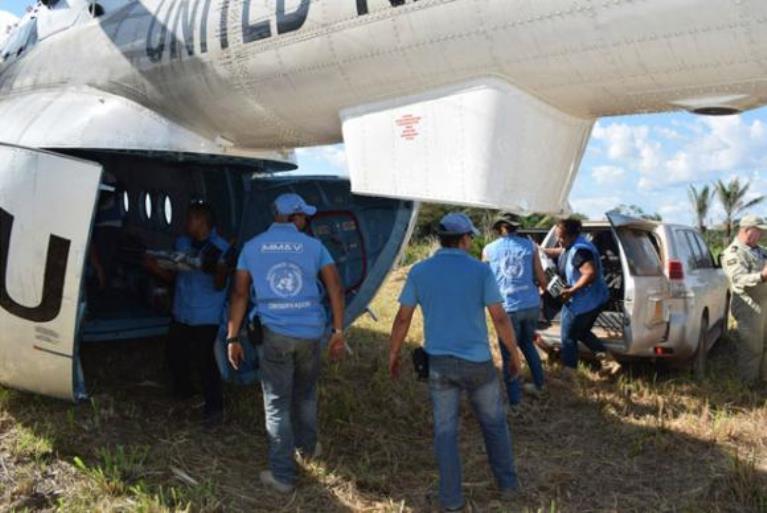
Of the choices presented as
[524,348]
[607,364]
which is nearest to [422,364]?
[524,348]

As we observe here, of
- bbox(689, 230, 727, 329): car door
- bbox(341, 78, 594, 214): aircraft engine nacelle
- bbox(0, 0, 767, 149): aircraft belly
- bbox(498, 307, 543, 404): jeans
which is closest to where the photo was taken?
bbox(0, 0, 767, 149): aircraft belly

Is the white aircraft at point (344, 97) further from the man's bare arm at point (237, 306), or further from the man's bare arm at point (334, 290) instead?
the man's bare arm at point (237, 306)

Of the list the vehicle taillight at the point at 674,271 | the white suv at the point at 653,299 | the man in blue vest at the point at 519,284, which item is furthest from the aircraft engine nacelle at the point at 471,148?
the vehicle taillight at the point at 674,271

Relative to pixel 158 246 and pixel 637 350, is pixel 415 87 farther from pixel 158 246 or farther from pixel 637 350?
pixel 158 246

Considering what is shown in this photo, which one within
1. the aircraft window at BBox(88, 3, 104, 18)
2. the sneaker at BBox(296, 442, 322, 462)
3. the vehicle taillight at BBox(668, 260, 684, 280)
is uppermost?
the aircraft window at BBox(88, 3, 104, 18)

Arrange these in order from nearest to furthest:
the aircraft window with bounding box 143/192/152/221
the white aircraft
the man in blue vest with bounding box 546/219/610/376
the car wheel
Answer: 1. the white aircraft
2. the man in blue vest with bounding box 546/219/610/376
3. the car wheel
4. the aircraft window with bounding box 143/192/152/221

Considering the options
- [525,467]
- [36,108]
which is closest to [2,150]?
[36,108]

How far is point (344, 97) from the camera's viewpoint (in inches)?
180

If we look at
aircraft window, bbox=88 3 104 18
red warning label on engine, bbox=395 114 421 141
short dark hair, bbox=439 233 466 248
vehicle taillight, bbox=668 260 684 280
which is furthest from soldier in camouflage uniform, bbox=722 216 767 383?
aircraft window, bbox=88 3 104 18

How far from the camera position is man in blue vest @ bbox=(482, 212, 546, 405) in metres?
6.29

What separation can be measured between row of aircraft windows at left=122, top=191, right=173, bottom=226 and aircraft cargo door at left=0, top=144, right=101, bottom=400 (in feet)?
11.2

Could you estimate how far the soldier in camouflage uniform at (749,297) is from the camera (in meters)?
6.92

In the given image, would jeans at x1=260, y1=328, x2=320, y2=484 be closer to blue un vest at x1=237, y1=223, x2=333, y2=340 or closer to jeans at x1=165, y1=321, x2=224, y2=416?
blue un vest at x1=237, y1=223, x2=333, y2=340

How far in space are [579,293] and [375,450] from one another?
8.54 feet
